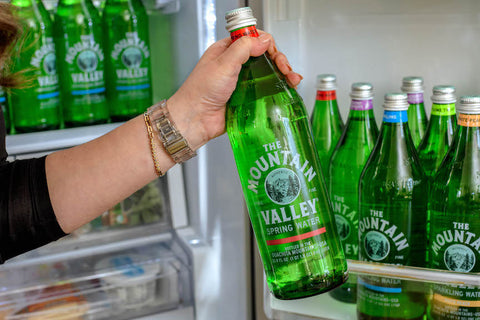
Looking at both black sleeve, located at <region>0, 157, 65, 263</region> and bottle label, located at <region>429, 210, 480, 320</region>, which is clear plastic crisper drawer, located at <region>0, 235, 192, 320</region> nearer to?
black sleeve, located at <region>0, 157, 65, 263</region>

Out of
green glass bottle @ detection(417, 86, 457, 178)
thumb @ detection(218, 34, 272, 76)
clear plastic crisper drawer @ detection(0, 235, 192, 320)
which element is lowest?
clear plastic crisper drawer @ detection(0, 235, 192, 320)

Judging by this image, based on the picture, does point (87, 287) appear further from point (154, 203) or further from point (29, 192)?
point (29, 192)

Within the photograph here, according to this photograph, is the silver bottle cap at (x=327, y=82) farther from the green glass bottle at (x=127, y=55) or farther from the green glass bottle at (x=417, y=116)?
the green glass bottle at (x=127, y=55)

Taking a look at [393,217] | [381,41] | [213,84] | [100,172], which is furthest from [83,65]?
[393,217]

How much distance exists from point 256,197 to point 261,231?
0.16 feet

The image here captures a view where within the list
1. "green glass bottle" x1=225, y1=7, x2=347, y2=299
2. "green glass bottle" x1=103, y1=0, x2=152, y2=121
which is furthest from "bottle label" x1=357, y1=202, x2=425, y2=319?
"green glass bottle" x1=103, y1=0, x2=152, y2=121

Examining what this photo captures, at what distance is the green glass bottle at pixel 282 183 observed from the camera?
0.72m

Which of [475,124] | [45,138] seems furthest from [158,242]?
[475,124]

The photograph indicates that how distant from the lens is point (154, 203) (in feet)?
4.15

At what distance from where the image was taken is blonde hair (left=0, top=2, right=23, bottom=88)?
0.89 m

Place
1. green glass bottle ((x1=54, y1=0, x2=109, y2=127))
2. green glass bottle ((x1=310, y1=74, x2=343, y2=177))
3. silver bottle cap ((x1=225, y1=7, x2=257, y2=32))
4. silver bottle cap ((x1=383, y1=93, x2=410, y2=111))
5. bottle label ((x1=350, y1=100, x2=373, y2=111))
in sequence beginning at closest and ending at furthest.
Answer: silver bottle cap ((x1=225, y1=7, x2=257, y2=32)) → silver bottle cap ((x1=383, y1=93, x2=410, y2=111)) → bottle label ((x1=350, y1=100, x2=373, y2=111)) → green glass bottle ((x1=310, y1=74, x2=343, y2=177)) → green glass bottle ((x1=54, y1=0, x2=109, y2=127))

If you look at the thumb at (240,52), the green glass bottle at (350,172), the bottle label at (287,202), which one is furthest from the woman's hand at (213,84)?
the green glass bottle at (350,172)

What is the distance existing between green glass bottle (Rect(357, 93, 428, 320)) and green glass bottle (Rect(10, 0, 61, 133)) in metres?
0.69

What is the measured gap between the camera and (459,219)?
82 centimetres
